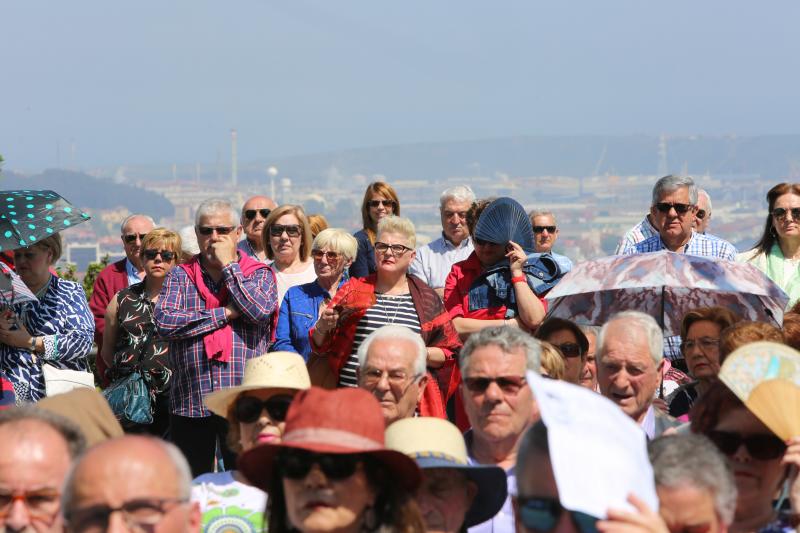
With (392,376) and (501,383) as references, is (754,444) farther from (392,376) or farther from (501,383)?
(392,376)

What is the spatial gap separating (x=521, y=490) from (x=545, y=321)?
3750 millimetres

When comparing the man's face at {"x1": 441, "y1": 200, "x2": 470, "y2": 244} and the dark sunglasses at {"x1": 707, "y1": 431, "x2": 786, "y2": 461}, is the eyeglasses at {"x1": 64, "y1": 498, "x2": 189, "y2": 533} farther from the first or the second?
the man's face at {"x1": 441, "y1": 200, "x2": 470, "y2": 244}

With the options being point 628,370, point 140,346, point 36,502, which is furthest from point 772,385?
point 140,346

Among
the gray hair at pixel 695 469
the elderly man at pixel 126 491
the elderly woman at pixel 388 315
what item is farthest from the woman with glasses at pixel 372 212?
the elderly man at pixel 126 491

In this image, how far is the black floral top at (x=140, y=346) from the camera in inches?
324

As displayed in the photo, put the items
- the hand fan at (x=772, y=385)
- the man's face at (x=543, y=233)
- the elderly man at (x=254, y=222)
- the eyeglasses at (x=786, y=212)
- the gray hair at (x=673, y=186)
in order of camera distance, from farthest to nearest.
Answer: the man's face at (x=543, y=233) → the elderly man at (x=254, y=222) → the eyeglasses at (x=786, y=212) → the gray hair at (x=673, y=186) → the hand fan at (x=772, y=385)

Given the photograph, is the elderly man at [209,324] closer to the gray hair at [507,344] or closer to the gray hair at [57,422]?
the gray hair at [507,344]

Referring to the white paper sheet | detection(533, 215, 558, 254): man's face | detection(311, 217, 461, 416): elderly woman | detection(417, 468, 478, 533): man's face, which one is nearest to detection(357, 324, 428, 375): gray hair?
detection(311, 217, 461, 416): elderly woman

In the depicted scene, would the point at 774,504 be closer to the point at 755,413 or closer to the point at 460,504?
the point at 755,413

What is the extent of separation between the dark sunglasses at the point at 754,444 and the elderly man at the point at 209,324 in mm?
3745

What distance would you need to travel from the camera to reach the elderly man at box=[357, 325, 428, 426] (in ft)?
19.6

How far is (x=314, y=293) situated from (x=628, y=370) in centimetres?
251

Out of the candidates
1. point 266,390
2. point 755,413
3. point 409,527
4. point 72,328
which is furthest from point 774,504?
point 72,328

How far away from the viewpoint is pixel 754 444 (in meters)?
4.39
